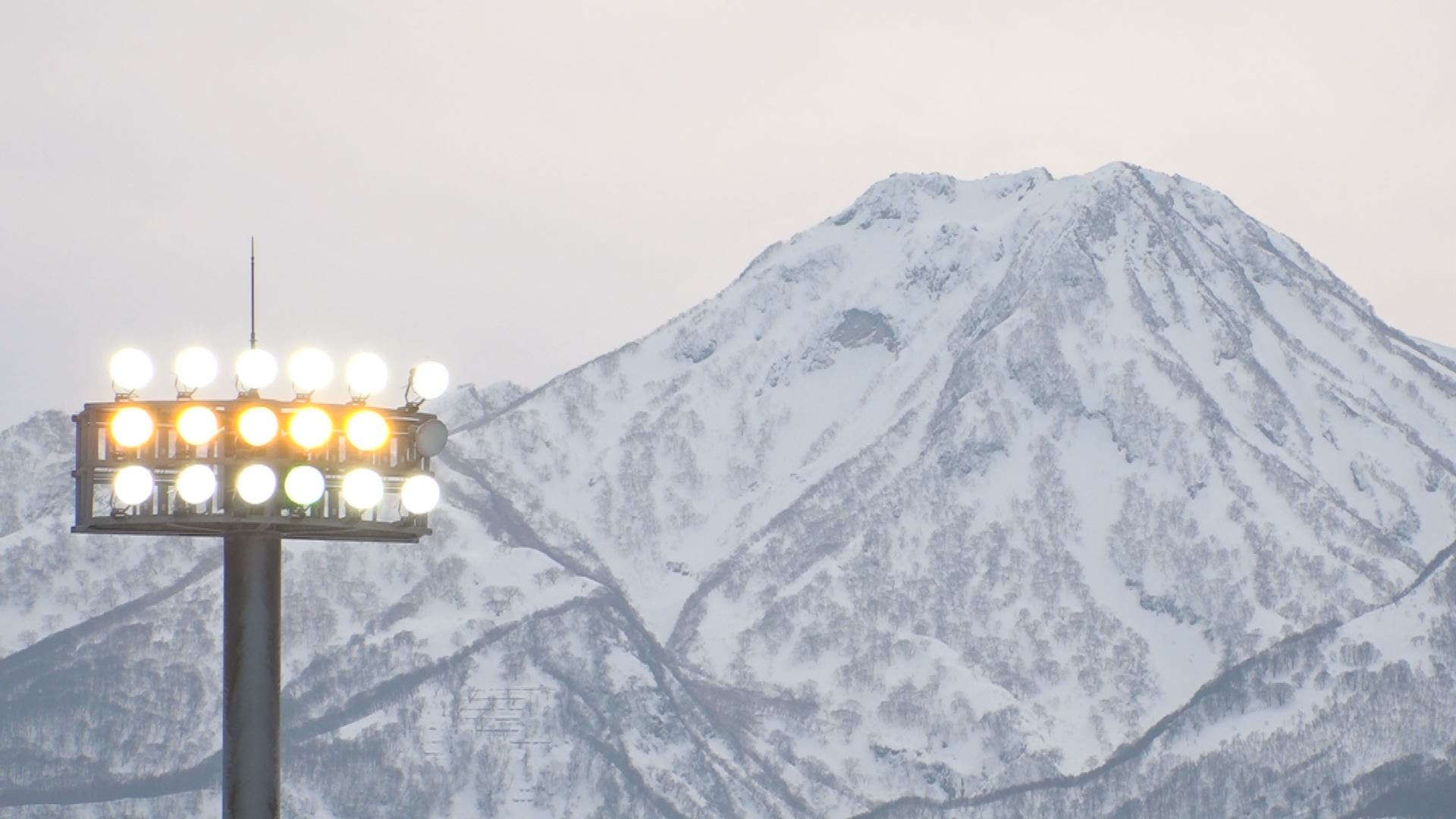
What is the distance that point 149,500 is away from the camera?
3475 cm

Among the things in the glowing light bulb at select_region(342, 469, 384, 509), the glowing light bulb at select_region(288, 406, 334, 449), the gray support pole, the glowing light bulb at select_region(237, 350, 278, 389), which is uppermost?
the glowing light bulb at select_region(237, 350, 278, 389)

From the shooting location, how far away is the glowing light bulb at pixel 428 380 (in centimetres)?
3662

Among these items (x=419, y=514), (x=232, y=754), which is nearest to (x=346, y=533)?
(x=419, y=514)

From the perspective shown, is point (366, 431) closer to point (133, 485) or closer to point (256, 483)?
point (256, 483)

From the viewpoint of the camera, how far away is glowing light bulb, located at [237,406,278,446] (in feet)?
112

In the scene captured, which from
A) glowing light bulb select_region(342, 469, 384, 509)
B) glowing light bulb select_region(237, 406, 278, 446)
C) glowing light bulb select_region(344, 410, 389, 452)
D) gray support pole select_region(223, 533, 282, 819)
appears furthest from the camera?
gray support pole select_region(223, 533, 282, 819)

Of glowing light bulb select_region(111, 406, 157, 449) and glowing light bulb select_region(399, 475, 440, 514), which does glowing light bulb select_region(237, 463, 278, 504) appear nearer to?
glowing light bulb select_region(111, 406, 157, 449)

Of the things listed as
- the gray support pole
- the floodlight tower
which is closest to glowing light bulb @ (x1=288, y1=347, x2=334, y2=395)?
the floodlight tower

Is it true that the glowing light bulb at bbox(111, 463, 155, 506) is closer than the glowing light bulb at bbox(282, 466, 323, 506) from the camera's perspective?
Yes

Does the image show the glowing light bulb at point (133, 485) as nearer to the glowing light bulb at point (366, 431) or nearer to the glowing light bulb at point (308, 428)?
the glowing light bulb at point (308, 428)

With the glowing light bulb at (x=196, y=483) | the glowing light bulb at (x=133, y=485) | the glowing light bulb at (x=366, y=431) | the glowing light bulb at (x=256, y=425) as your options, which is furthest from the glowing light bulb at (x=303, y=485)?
the glowing light bulb at (x=133, y=485)

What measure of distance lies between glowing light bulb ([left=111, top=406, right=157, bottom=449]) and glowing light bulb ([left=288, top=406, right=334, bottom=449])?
1787mm

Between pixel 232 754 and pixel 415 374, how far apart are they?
560 centimetres

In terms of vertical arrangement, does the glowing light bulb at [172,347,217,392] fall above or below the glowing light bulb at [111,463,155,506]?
above
